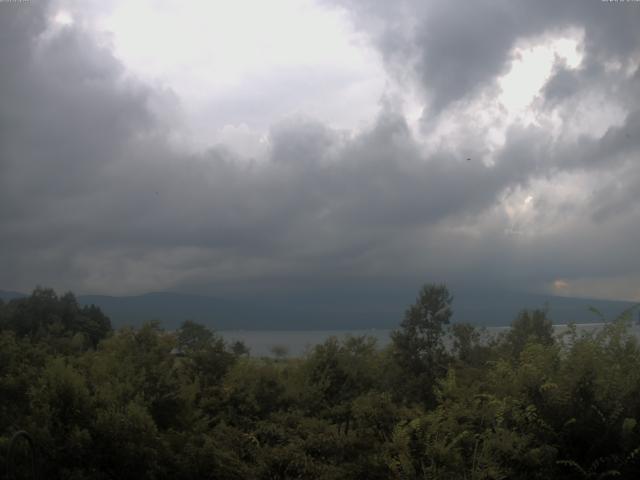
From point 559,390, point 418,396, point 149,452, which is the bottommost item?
point 418,396

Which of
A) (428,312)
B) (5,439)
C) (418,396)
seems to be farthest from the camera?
(428,312)

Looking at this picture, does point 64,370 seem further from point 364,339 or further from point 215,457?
point 364,339

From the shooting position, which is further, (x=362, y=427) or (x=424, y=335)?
(x=424, y=335)

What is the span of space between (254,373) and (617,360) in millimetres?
7842

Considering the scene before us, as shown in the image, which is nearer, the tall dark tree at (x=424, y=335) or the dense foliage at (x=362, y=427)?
the dense foliage at (x=362, y=427)

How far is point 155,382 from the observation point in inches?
442

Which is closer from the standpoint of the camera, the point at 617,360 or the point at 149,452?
the point at 149,452

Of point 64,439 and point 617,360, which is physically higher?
point 617,360

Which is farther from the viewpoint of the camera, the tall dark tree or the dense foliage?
the tall dark tree

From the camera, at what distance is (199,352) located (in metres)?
16.0

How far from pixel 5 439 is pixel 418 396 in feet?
52.8

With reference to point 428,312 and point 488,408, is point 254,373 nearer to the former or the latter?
point 488,408

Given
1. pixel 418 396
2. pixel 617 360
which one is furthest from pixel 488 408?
pixel 418 396

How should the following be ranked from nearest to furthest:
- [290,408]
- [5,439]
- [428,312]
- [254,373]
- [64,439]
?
[5,439] → [64,439] → [290,408] → [254,373] → [428,312]
